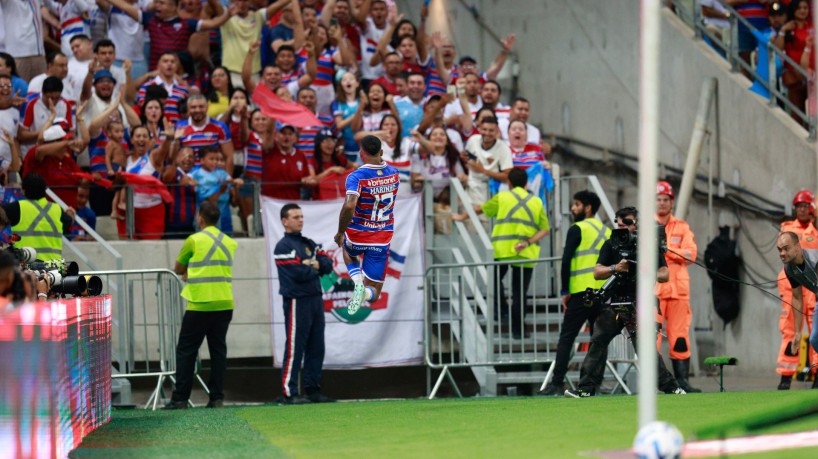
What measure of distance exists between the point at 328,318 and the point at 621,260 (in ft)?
16.6

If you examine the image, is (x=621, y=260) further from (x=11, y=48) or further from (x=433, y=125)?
(x=11, y=48)

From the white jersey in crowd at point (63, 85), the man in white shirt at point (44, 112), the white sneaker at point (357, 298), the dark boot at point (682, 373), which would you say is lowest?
the dark boot at point (682, 373)

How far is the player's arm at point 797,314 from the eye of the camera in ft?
50.1

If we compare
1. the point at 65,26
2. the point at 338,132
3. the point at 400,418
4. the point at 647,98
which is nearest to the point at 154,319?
the point at 338,132

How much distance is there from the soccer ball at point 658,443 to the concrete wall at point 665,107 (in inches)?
474

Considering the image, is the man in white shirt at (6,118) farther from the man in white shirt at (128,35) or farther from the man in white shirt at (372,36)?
the man in white shirt at (372,36)

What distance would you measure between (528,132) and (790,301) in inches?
186

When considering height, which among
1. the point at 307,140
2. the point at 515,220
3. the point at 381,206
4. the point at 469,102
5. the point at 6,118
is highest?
the point at 469,102

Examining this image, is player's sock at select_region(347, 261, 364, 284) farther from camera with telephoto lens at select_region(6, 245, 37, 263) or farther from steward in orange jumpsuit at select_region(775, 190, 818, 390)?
steward in orange jumpsuit at select_region(775, 190, 818, 390)

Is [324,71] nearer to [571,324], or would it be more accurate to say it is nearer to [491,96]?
[491,96]

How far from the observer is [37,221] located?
14930 millimetres

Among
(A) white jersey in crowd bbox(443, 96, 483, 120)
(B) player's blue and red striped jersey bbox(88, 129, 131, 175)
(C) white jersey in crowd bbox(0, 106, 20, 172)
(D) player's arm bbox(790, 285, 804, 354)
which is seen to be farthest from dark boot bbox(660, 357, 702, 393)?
(C) white jersey in crowd bbox(0, 106, 20, 172)

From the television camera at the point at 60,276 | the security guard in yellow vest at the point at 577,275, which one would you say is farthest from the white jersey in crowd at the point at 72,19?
the security guard in yellow vest at the point at 577,275

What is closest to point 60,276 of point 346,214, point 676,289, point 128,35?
point 346,214
